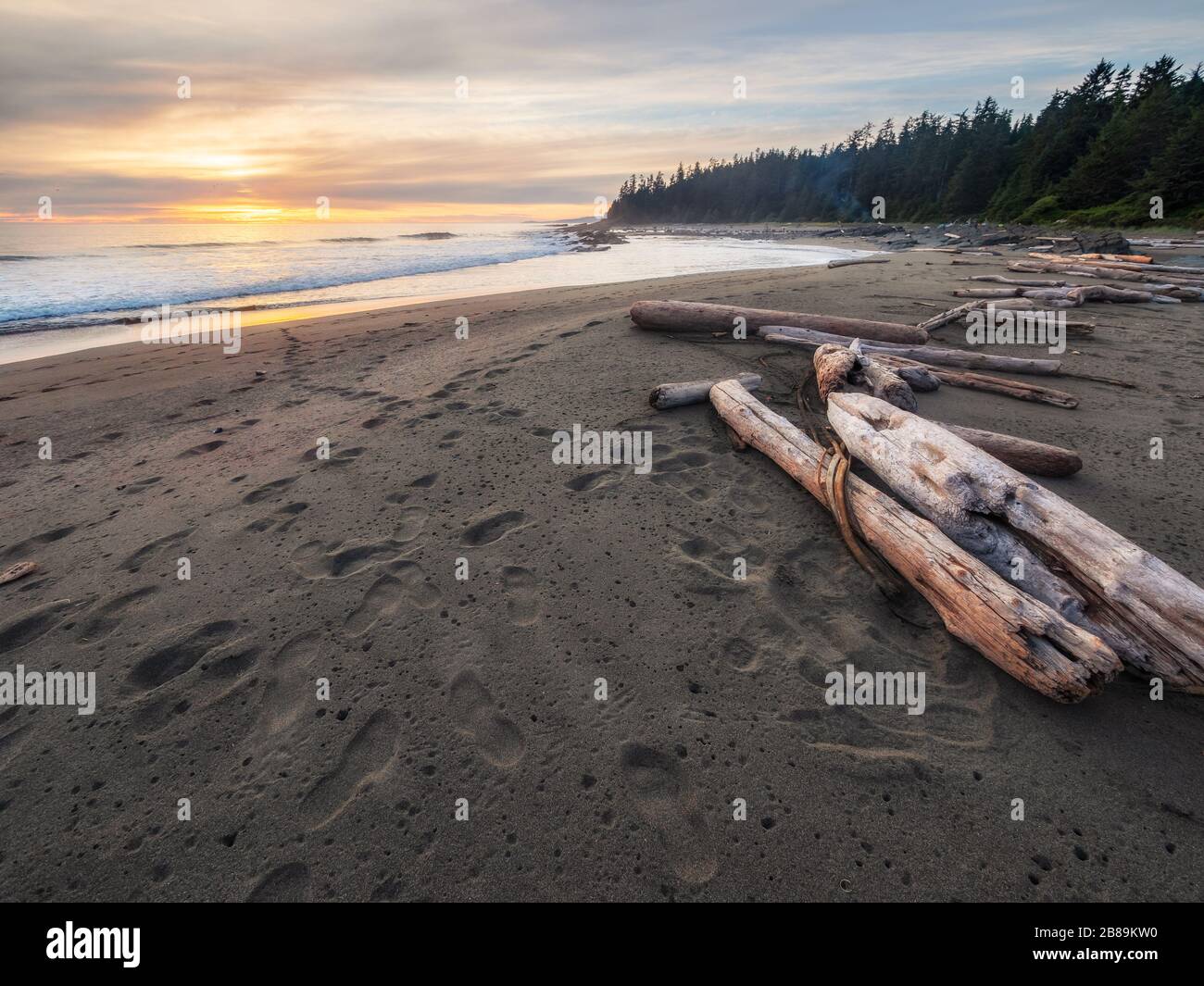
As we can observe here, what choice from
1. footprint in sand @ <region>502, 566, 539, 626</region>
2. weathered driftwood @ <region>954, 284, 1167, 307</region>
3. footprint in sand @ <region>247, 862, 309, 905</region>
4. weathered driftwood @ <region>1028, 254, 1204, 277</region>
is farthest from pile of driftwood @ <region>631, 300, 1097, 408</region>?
weathered driftwood @ <region>1028, 254, 1204, 277</region>

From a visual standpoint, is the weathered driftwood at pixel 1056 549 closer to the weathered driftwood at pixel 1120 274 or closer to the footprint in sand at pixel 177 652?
the footprint in sand at pixel 177 652

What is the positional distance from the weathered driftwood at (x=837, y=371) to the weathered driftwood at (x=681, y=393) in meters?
0.81

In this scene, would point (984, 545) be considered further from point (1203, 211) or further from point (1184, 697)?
point (1203, 211)

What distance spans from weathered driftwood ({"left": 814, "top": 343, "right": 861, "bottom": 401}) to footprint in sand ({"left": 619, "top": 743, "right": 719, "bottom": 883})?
4.77m

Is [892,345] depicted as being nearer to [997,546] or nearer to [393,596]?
[997,546]

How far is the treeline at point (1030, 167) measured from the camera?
3325cm

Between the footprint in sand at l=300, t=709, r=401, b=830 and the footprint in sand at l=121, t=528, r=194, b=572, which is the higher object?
the footprint in sand at l=121, t=528, r=194, b=572

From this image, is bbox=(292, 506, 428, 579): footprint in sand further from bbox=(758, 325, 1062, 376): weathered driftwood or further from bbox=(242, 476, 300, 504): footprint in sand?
bbox=(758, 325, 1062, 376): weathered driftwood

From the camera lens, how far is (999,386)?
6445 mm

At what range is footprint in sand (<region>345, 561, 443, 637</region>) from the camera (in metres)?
3.35

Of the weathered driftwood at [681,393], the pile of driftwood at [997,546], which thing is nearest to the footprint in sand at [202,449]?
the weathered driftwood at [681,393]

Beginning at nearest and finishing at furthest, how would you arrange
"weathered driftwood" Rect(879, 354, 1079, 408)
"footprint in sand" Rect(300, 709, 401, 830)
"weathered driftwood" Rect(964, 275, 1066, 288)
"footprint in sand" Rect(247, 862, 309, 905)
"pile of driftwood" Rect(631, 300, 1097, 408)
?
"footprint in sand" Rect(247, 862, 309, 905), "footprint in sand" Rect(300, 709, 401, 830), "weathered driftwood" Rect(879, 354, 1079, 408), "pile of driftwood" Rect(631, 300, 1097, 408), "weathered driftwood" Rect(964, 275, 1066, 288)

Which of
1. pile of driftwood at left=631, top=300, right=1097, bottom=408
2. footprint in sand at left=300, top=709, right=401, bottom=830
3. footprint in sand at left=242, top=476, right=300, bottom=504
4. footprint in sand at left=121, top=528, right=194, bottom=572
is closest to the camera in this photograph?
footprint in sand at left=300, top=709, right=401, bottom=830
